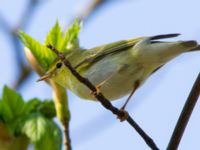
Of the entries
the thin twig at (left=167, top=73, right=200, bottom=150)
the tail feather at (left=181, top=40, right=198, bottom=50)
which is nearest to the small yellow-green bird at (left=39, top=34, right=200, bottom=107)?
the tail feather at (left=181, top=40, right=198, bottom=50)

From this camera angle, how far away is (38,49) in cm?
233

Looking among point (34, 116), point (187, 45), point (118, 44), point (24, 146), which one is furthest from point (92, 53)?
point (24, 146)

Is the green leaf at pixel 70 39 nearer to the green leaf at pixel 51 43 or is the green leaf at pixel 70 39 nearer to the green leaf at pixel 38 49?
the green leaf at pixel 51 43

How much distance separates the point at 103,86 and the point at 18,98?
58 cm

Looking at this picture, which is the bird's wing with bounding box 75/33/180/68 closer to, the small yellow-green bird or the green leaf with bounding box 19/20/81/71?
the small yellow-green bird

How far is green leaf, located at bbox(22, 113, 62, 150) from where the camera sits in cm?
195

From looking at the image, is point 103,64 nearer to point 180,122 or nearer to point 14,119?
point 14,119

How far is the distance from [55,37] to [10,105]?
48 centimetres

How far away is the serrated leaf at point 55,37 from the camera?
2.42 metres

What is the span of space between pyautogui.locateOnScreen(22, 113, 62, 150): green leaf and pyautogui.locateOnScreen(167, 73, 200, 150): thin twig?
51 cm

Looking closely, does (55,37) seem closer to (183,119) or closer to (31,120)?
(31,120)

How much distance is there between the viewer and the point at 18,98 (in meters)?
2.20

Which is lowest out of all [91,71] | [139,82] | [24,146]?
[139,82]

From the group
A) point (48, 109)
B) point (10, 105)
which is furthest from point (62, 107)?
point (10, 105)
